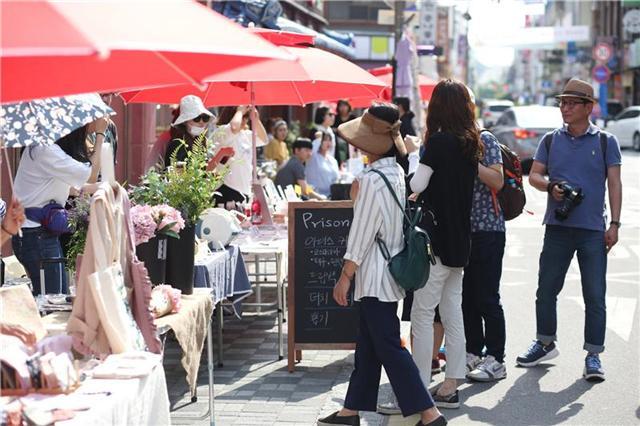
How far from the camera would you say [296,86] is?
1027 centimetres

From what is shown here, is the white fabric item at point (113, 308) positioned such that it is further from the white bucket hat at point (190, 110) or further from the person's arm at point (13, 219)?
the white bucket hat at point (190, 110)

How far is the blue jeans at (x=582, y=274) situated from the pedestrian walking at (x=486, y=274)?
Result: 0.46 m

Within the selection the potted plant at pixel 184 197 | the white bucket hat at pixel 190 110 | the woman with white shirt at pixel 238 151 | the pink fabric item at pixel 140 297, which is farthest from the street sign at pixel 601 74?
the pink fabric item at pixel 140 297

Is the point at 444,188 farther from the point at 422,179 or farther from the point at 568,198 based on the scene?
the point at 568,198

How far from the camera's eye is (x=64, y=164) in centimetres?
659

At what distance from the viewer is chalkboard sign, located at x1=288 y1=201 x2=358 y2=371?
24.1 ft

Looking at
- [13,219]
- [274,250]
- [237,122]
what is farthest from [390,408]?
[237,122]

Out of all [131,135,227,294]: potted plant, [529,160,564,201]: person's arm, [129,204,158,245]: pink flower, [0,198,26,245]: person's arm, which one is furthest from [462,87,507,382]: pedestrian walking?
[0,198,26,245]: person's arm

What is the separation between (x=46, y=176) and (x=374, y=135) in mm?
2330

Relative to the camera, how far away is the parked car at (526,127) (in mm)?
26266

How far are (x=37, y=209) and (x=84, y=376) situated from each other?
9.43ft

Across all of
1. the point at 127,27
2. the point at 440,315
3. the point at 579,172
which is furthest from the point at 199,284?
the point at 127,27

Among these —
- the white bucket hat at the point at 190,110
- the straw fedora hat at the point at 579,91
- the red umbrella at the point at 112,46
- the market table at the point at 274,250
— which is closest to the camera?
the red umbrella at the point at 112,46

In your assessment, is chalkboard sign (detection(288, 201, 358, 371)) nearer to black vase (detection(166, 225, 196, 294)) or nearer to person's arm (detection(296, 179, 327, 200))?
black vase (detection(166, 225, 196, 294))
